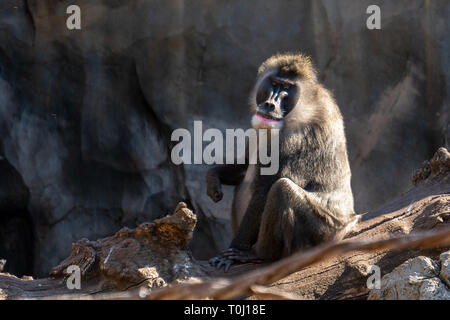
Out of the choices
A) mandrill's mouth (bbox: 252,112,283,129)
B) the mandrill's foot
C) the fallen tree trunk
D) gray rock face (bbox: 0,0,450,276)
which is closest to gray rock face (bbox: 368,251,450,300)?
the fallen tree trunk

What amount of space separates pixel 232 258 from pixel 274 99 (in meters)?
1.64

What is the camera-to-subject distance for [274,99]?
6641 mm

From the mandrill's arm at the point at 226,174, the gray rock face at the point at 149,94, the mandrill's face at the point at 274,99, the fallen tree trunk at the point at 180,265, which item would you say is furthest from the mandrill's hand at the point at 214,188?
the gray rock face at the point at 149,94

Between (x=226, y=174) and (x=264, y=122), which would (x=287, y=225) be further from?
(x=226, y=174)

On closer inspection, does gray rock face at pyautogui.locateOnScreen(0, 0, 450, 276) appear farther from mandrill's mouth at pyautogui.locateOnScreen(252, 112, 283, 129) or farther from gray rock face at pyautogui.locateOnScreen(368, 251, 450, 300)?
gray rock face at pyautogui.locateOnScreen(368, 251, 450, 300)

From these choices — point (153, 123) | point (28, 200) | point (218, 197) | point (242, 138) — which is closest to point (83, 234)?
point (28, 200)

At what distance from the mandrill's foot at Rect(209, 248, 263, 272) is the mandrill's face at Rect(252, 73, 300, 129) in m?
1.16

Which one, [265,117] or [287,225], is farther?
[265,117]

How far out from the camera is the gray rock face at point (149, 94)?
9.98 metres

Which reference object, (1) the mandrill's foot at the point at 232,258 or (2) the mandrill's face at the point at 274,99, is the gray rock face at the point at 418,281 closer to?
(1) the mandrill's foot at the point at 232,258

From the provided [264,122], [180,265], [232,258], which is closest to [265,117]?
[264,122]

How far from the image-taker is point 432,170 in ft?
20.9

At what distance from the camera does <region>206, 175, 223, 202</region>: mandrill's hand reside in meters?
6.82

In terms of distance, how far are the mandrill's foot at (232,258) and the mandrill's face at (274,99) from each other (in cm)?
116
